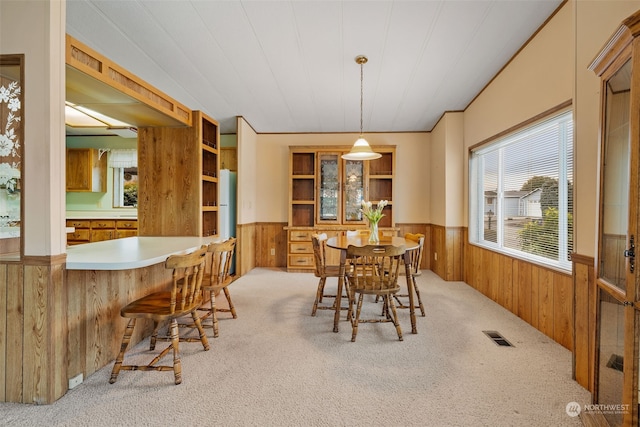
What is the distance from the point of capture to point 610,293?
133cm

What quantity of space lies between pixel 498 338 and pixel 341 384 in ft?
4.89

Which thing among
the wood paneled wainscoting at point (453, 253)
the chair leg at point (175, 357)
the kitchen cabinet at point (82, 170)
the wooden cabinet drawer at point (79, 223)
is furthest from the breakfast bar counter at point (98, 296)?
the kitchen cabinet at point (82, 170)

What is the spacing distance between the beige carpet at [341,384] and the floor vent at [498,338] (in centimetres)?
6

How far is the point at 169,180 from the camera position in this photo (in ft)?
11.3

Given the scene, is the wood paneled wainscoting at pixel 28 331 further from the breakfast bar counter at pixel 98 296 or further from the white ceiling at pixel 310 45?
the white ceiling at pixel 310 45

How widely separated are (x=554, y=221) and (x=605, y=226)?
1.29 metres

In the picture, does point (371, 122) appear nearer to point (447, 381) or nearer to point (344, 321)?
point (344, 321)

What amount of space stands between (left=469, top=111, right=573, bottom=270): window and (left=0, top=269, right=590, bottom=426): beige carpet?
0.82 metres

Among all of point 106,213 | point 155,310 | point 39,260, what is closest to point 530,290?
point 155,310

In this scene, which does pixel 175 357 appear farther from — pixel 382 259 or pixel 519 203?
pixel 519 203

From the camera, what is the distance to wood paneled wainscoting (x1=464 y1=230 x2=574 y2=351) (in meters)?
2.28

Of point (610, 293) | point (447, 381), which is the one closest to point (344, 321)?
point (447, 381)

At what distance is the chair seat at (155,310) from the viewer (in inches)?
70.5

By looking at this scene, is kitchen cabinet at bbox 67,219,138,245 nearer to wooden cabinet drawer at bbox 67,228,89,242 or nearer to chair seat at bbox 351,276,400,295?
wooden cabinet drawer at bbox 67,228,89,242
